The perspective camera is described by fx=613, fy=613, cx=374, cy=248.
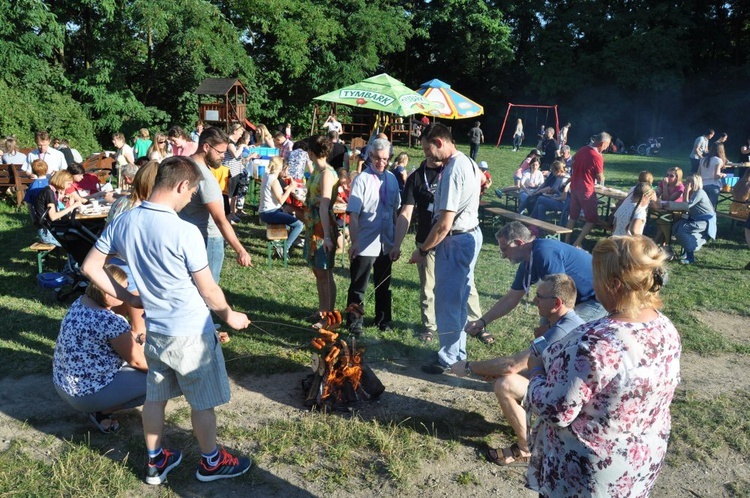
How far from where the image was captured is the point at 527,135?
3119 centimetres

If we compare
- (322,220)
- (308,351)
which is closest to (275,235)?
(322,220)

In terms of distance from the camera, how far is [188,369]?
311cm

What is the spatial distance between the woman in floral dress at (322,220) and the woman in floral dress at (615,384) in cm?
325

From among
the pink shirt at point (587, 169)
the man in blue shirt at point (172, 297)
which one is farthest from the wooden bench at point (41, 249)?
the pink shirt at point (587, 169)

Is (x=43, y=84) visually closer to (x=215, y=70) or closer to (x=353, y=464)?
(x=215, y=70)

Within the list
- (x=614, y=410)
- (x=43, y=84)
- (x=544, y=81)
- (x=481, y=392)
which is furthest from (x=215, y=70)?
(x=614, y=410)

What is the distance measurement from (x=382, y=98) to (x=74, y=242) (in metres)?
6.20

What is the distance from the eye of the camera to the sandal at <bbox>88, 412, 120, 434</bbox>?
12.6ft

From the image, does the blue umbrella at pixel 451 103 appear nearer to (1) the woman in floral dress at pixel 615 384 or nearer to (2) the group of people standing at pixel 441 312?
(2) the group of people standing at pixel 441 312

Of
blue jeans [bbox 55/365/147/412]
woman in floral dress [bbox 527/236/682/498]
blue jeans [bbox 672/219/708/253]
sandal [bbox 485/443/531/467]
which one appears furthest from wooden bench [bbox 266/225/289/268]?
woman in floral dress [bbox 527/236/682/498]

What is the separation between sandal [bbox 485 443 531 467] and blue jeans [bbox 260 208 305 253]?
474 cm

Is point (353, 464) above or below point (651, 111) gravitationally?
below

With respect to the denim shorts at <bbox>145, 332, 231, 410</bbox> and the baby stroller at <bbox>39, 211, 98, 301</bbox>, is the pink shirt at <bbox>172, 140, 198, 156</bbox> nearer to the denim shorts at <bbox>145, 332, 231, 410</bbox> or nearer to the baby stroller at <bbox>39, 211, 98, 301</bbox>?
the baby stroller at <bbox>39, 211, 98, 301</bbox>

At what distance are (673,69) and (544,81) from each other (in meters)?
5.87
